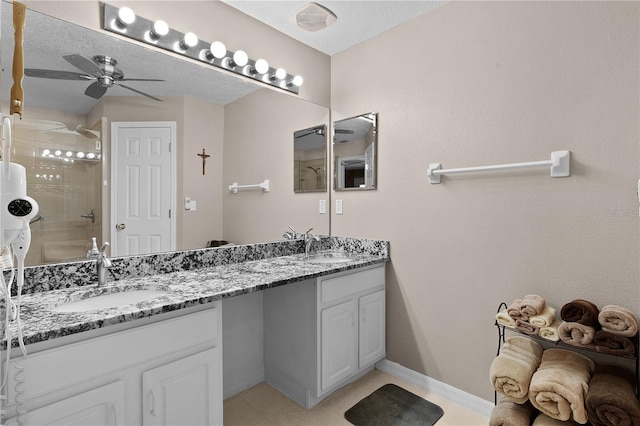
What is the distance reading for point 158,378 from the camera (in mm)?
1234

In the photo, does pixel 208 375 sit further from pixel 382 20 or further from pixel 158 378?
pixel 382 20

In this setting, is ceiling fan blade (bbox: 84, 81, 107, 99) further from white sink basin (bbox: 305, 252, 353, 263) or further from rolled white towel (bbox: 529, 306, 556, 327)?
rolled white towel (bbox: 529, 306, 556, 327)

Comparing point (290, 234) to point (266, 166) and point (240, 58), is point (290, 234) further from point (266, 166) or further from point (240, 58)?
point (240, 58)

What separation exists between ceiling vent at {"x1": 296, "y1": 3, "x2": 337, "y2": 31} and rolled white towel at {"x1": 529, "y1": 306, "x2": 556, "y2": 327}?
2010mm

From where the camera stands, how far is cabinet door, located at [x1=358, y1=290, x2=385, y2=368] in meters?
2.15

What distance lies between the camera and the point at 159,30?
1.70m

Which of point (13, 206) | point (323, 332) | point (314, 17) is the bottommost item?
point (323, 332)

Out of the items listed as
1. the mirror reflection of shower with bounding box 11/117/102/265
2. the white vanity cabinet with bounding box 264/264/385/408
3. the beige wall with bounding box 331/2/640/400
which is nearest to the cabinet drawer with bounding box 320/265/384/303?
the white vanity cabinet with bounding box 264/264/385/408

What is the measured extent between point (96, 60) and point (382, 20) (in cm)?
168

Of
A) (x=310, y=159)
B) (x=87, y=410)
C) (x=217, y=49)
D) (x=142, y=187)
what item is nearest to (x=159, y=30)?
(x=217, y=49)

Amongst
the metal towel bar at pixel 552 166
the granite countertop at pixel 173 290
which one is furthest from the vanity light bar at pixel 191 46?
the metal towel bar at pixel 552 166

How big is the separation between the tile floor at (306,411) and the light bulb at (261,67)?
6.72ft

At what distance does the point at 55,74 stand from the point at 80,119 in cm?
20

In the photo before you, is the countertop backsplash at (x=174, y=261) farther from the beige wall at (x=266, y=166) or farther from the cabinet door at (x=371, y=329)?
the cabinet door at (x=371, y=329)
